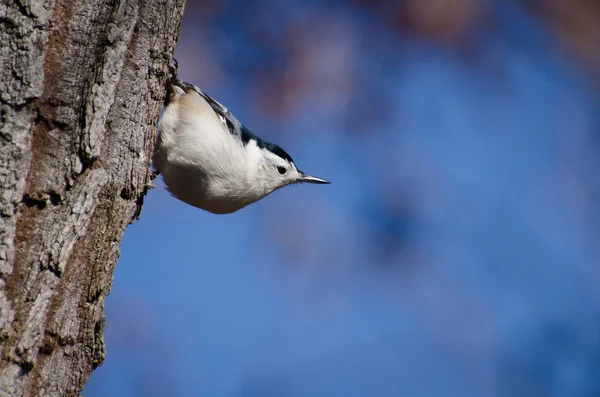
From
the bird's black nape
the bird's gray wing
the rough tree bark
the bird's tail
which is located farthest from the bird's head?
the rough tree bark

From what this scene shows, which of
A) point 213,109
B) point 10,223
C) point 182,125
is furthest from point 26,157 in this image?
point 213,109

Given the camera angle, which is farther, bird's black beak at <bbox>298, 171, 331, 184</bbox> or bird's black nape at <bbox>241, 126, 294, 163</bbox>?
bird's black beak at <bbox>298, 171, 331, 184</bbox>

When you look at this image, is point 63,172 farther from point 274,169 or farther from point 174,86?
point 274,169

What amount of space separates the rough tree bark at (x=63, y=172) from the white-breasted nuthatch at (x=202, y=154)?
0.53m

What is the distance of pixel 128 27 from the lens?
1.43 m

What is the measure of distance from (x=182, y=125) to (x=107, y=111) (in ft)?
2.34

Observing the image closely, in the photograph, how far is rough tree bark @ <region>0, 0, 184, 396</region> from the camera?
1271 mm

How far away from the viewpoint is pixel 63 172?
4.38ft

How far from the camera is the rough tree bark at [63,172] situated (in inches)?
50.1

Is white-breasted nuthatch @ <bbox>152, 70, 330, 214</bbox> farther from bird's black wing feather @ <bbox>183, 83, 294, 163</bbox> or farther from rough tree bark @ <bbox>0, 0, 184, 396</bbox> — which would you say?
rough tree bark @ <bbox>0, 0, 184, 396</bbox>

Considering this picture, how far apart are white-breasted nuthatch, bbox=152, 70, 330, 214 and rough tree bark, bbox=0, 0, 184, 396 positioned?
0.53m

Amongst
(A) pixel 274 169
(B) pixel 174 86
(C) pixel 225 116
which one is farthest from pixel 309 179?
(B) pixel 174 86

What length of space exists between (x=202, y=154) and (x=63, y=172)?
819mm

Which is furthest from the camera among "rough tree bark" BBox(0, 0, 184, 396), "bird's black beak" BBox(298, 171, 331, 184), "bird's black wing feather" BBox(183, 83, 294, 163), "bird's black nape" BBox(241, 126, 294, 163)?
"bird's black beak" BBox(298, 171, 331, 184)
